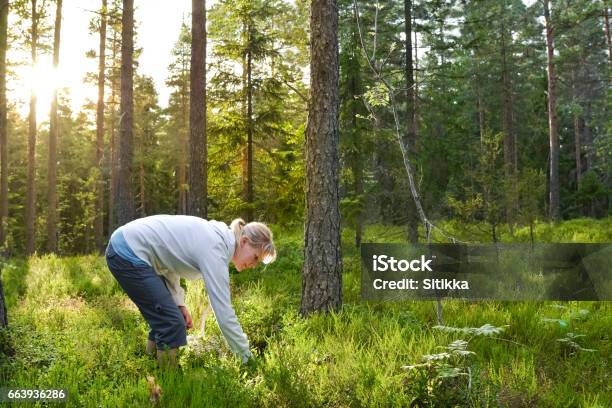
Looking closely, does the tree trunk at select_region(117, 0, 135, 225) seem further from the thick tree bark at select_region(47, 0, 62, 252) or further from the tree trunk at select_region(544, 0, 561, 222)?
the tree trunk at select_region(544, 0, 561, 222)

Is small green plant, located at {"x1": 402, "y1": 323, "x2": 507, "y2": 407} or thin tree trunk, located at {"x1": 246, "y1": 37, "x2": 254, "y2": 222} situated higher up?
thin tree trunk, located at {"x1": 246, "y1": 37, "x2": 254, "y2": 222}

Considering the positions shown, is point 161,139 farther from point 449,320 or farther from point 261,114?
point 449,320

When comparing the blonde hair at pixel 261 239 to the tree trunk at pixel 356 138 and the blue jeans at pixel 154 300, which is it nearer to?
the blue jeans at pixel 154 300

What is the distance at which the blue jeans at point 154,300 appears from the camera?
12.9 feet

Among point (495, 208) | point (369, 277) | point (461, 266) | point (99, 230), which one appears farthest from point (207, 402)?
point (99, 230)

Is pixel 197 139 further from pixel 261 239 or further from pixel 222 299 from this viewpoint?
pixel 222 299

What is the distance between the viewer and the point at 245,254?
157 inches

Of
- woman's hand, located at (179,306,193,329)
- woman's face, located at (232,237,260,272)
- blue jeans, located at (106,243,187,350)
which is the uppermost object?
woman's face, located at (232,237,260,272)

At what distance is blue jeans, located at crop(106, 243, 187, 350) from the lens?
3.92m

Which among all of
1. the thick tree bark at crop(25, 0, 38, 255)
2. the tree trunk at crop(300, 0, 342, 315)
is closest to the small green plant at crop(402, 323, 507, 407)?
the tree trunk at crop(300, 0, 342, 315)

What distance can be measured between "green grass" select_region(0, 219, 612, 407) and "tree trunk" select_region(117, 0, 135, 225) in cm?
640

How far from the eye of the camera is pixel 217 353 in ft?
14.2

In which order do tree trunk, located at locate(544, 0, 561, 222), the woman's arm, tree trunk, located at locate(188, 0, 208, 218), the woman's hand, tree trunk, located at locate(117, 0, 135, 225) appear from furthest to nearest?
tree trunk, located at locate(544, 0, 561, 222) → tree trunk, located at locate(117, 0, 135, 225) → tree trunk, located at locate(188, 0, 208, 218) → the woman's hand → the woman's arm

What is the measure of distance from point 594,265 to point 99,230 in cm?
1972
